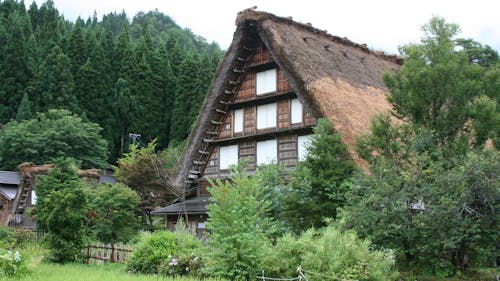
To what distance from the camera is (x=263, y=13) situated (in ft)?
63.3

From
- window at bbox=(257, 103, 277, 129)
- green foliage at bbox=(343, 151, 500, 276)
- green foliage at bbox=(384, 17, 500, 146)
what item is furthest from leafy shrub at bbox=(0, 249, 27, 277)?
window at bbox=(257, 103, 277, 129)

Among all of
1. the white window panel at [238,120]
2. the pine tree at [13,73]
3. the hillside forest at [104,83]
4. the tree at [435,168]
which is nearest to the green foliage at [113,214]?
the white window panel at [238,120]

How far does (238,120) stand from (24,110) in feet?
93.6

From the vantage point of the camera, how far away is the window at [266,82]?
19172 millimetres

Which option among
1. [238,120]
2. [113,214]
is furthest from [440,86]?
[113,214]

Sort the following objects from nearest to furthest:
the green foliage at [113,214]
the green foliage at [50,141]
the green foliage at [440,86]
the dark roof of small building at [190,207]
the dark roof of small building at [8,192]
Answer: the green foliage at [440,86], the green foliage at [113,214], the dark roof of small building at [190,207], the dark roof of small building at [8,192], the green foliage at [50,141]

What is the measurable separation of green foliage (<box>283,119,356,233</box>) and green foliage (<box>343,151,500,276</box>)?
51.3 inches

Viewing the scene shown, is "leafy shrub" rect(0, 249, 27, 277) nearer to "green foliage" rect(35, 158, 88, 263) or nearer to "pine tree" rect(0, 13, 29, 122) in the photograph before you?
"green foliage" rect(35, 158, 88, 263)

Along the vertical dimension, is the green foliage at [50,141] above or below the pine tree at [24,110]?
below

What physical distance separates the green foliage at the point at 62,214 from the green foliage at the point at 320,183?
6323 millimetres

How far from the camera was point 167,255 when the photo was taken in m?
12.7

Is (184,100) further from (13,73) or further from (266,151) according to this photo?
(266,151)

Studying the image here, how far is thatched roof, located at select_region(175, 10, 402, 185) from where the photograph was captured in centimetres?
1686

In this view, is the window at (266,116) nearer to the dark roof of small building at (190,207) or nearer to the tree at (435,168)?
the dark roof of small building at (190,207)
